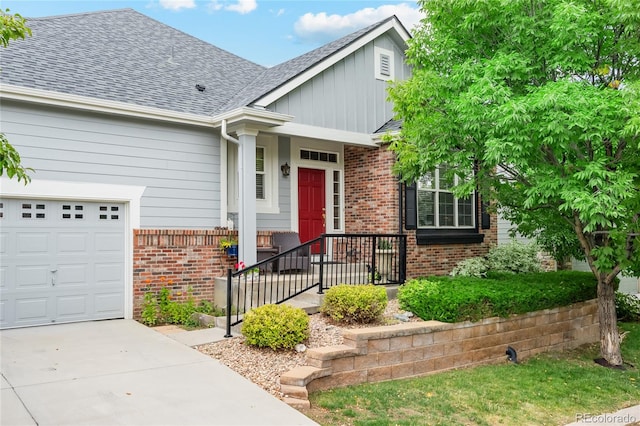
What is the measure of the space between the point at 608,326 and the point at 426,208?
4307 mm

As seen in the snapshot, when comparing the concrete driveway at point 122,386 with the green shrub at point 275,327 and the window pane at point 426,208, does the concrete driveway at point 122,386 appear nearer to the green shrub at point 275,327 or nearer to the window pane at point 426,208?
the green shrub at point 275,327

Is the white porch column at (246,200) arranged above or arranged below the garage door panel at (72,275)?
above

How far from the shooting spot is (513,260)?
11.8m

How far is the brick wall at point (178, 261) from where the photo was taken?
336 inches

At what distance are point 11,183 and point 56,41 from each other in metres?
3.63

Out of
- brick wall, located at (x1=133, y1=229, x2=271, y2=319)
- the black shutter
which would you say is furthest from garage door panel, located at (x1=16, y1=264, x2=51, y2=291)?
the black shutter

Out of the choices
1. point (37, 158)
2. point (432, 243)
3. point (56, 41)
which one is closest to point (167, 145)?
point (37, 158)

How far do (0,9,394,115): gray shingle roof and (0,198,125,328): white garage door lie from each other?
195 centimetres

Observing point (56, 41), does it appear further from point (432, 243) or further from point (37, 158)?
point (432, 243)

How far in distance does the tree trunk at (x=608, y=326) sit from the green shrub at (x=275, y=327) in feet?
16.2

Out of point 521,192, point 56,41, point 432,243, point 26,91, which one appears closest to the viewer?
point 26,91

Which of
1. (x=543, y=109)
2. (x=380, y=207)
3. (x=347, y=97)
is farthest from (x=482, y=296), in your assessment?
(x=347, y=97)

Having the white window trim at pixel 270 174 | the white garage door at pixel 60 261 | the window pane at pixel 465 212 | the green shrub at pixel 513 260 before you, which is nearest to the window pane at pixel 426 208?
the window pane at pixel 465 212

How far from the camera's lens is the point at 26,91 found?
24.7ft
